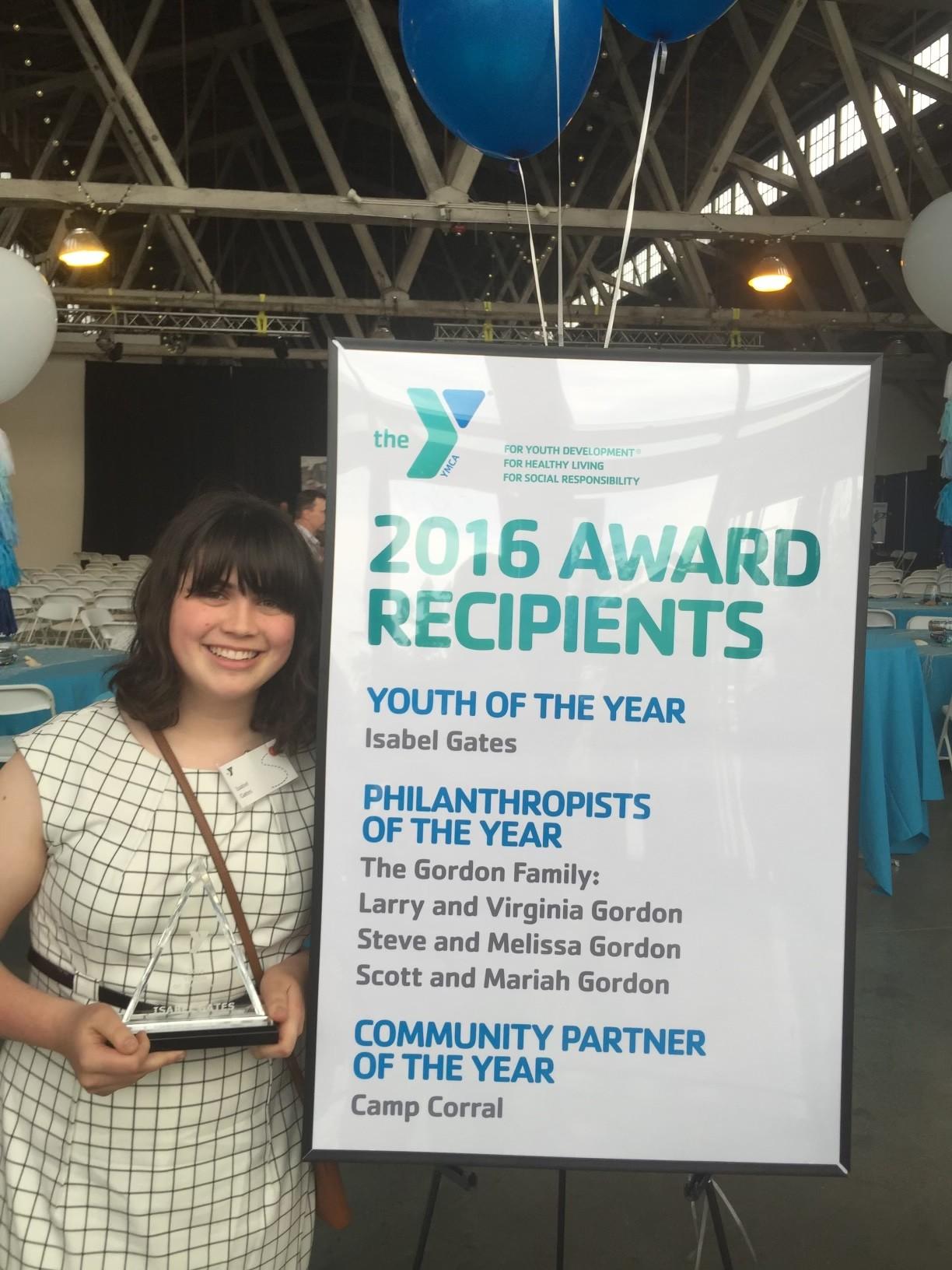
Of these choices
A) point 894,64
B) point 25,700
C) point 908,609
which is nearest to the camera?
point 25,700

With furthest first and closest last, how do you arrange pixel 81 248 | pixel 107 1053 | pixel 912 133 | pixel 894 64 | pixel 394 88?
pixel 894 64
pixel 912 133
pixel 81 248
pixel 394 88
pixel 107 1053

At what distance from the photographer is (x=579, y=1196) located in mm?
2180

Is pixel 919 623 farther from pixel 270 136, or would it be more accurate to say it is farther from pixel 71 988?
pixel 270 136

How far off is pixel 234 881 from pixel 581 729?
1.42 feet

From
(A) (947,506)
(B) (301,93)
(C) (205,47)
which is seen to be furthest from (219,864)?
(C) (205,47)

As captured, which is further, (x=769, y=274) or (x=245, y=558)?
(x=769, y=274)

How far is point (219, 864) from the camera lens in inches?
44.3

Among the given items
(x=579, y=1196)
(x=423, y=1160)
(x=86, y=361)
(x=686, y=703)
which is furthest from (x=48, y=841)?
(x=86, y=361)

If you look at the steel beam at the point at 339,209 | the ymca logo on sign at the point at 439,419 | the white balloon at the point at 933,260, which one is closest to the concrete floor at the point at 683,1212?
the ymca logo on sign at the point at 439,419

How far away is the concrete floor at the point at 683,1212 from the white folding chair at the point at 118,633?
3.74 meters

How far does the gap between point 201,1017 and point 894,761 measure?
382 centimetres

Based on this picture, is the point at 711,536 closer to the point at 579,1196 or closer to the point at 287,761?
the point at 287,761

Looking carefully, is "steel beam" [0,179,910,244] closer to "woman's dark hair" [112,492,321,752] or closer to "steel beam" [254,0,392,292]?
"steel beam" [254,0,392,292]

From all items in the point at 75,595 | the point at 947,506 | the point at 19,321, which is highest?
the point at 19,321
